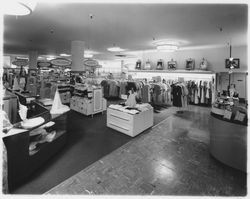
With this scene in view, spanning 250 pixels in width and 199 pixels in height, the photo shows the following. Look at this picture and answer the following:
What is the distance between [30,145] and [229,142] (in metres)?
3.34

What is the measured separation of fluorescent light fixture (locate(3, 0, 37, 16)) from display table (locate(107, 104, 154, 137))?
2.75 meters

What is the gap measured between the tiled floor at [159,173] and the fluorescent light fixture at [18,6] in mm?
2386

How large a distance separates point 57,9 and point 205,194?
4.38m

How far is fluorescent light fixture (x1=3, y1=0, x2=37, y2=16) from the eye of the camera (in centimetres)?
178

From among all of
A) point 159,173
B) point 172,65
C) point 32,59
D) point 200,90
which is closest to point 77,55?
point 172,65

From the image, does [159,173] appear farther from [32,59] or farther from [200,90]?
[32,59]

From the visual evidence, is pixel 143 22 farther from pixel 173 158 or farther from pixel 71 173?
pixel 71 173

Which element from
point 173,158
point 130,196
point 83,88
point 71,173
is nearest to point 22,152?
point 71,173

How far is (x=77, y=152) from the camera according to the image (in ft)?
9.91

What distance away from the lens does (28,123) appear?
2.29 m

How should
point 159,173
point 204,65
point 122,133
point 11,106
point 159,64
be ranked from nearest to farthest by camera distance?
point 159,173 < point 11,106 < point 122,133 < point 204,65 < point 159,64

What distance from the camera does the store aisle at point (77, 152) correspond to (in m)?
2.14

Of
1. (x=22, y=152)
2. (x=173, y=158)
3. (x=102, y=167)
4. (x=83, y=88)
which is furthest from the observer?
(x=83, y=88)

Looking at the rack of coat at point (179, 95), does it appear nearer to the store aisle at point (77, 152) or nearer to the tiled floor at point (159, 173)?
the store aisle at point (77, 152)
